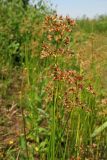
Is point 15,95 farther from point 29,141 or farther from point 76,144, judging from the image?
point 76,144

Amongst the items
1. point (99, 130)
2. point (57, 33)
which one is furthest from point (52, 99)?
point (99, 130)

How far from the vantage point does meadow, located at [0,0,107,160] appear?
181 centimetres

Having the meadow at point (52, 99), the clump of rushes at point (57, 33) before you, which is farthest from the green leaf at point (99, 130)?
the clump of rushes at point (57, 33)

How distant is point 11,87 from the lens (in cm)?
453

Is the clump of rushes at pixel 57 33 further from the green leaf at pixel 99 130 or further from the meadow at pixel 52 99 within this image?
the green leaf at pixel 99 130

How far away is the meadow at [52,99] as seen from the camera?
5.94 ft

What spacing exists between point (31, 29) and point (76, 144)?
10.3 ft

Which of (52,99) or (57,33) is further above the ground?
(57,33)

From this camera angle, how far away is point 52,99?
1.95m

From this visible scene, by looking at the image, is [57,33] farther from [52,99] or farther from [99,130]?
[99,130]

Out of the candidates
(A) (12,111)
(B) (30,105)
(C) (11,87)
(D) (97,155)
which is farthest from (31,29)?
(D) (97,155)

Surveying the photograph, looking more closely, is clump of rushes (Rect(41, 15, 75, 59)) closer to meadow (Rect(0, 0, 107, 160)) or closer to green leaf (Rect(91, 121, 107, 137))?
meadow (Rect(0, 0, 107, 160))

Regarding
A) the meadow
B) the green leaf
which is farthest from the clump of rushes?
the green leaf

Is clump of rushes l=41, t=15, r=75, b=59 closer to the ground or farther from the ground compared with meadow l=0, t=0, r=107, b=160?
farther from the ground
